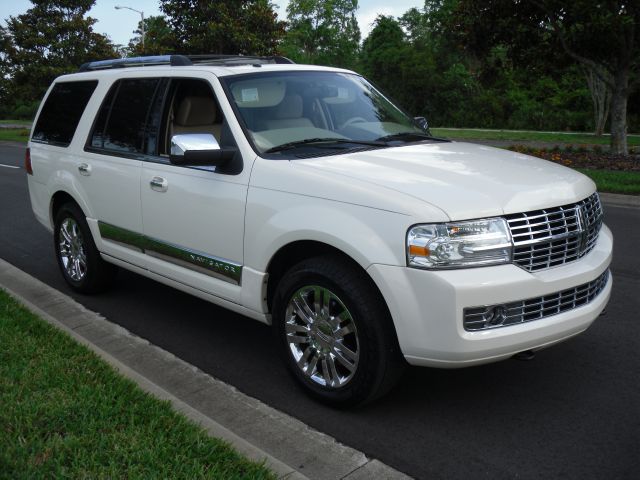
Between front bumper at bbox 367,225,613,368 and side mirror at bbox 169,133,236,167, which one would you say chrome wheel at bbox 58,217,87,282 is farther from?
front bumper at bbox 367,225,613,368

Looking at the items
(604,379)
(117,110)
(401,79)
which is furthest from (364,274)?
(401,79)

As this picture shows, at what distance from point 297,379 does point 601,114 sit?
1086 inches

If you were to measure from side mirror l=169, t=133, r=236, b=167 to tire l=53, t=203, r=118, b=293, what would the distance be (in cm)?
203

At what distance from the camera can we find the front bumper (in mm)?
3242

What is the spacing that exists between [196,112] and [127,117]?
2.39 feet

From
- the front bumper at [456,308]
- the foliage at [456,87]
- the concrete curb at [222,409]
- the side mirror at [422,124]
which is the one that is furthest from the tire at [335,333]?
the foliage at [456,87]

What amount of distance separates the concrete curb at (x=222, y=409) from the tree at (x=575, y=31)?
12286mm

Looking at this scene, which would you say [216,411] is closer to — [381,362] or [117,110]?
[381,362]

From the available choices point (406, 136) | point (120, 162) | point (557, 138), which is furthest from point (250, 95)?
point (557, 138)

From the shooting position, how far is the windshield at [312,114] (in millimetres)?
4379

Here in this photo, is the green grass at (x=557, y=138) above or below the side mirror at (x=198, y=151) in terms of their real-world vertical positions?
below

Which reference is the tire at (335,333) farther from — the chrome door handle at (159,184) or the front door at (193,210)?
the chrome door handle at (159,184)

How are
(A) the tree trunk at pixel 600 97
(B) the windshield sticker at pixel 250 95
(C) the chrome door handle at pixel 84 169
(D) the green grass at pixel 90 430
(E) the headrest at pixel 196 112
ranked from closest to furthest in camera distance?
(D) the green grass at pixel 90 430 < (B) the windshield sticker at pixel 250 95 < (E) the headrest at pixel 196 112 < (C) the chrome door handle at pixel 84 169 < (A) the tree trunk at pixel 600 97

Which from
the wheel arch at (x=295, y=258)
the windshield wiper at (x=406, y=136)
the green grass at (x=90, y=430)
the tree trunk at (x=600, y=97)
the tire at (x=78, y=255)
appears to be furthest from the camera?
the tree trunk at (x=600, y=97)
